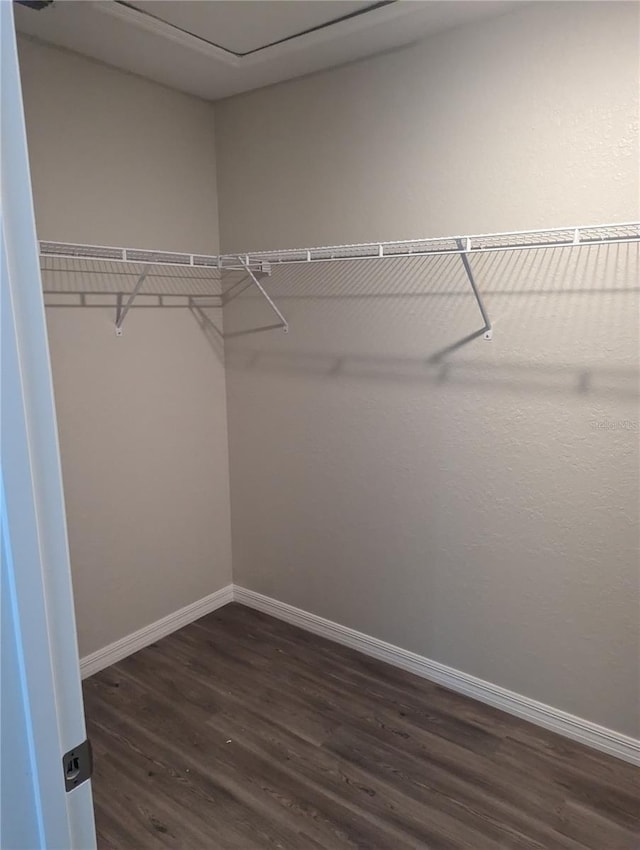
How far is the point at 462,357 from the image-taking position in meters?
2.25

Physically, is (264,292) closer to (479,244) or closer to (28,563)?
(479,244)

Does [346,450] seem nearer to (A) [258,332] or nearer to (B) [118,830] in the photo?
(A) [258,332]

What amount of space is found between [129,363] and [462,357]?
1367 millimetres

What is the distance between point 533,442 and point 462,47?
136cm

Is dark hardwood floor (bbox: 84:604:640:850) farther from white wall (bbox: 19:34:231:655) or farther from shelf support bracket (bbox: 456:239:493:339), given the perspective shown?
shelf support bracket (bbox: 456:239:493:339)

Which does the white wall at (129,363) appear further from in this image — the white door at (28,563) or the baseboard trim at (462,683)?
the white door at (28,563)

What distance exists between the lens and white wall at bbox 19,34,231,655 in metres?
2.31

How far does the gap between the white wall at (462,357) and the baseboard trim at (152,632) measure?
16.7 inches

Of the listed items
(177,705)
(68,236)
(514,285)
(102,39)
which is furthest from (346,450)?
(102,39)

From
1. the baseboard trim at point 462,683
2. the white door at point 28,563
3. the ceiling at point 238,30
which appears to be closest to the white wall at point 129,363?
the ceiling at point 238,30

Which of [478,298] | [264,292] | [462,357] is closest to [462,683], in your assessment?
[462,357]

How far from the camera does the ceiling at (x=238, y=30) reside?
1.94 m

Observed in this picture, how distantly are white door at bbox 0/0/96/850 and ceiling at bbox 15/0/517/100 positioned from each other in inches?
63.9

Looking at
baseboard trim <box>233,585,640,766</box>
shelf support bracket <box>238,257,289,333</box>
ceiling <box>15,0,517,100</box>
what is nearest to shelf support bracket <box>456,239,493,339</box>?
ceiling <box>15,0,517,100</box>
